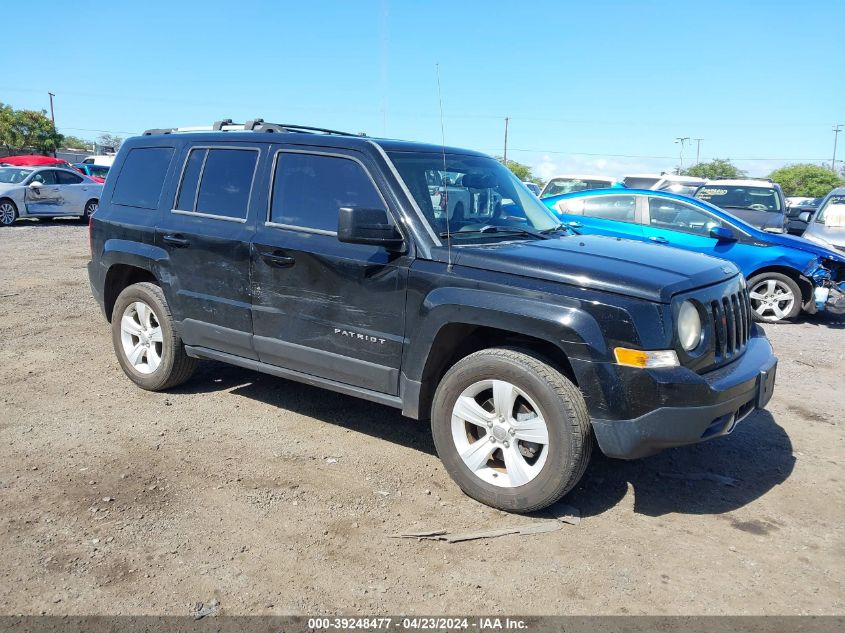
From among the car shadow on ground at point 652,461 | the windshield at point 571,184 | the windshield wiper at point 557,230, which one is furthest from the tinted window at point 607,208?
the windshield at point 571,184

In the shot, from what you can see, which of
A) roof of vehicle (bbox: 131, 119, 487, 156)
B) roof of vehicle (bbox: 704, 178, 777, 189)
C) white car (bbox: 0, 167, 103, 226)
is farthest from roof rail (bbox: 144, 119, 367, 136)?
white car (bbox: 0, 167, 103, 226)

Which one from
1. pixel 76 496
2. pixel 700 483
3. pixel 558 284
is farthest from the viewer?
pixel 700 483

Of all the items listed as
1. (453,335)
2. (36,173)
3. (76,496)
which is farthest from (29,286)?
(36,173)

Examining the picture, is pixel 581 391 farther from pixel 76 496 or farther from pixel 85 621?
pixel 76 496

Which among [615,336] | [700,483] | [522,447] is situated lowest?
[700,483]

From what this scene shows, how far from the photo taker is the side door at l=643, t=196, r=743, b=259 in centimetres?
945

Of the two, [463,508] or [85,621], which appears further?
[463,508]

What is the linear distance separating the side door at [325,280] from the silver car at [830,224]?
363 inches

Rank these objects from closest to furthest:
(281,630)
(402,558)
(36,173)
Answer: (281,630), (402,558), (36,173)

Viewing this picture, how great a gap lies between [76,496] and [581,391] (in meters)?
2.79

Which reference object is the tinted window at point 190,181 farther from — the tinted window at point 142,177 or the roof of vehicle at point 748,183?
the roof of vehicle at point 748,183

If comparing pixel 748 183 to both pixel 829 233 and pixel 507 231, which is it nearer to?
pixel 829 233

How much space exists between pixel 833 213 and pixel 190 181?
10.8 meters

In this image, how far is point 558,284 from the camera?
3688 millimetres
